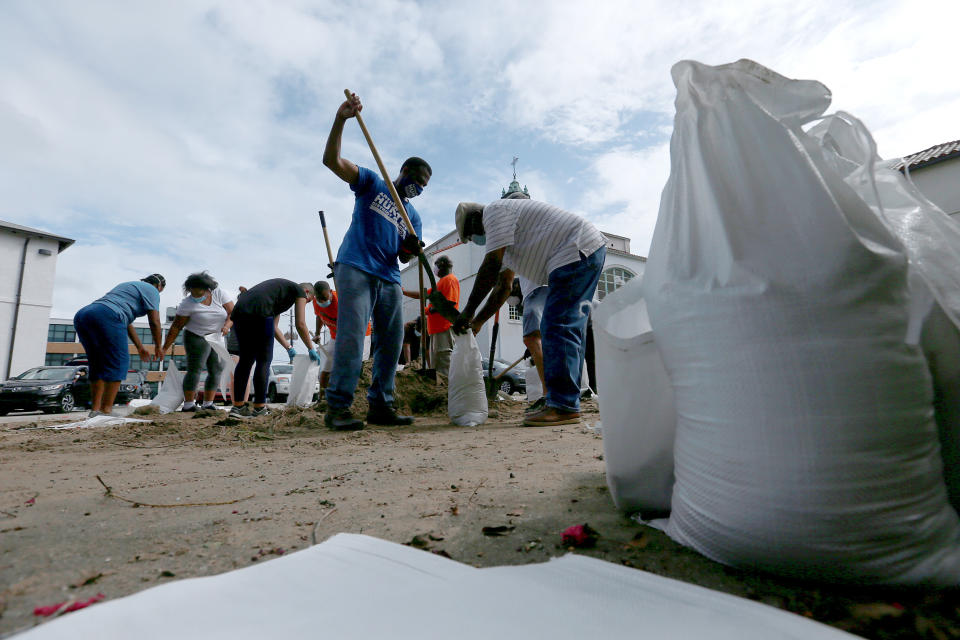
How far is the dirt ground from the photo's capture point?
66 cm

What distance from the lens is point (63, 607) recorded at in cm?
61

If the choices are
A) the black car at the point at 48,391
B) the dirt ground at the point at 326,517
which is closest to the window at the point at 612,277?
the black car at the point at 48,391

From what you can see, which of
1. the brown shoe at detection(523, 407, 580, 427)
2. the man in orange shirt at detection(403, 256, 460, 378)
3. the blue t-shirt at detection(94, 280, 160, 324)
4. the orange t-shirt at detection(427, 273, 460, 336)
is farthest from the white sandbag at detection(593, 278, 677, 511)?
the blue t-shirt at detection(94, 280, 160, 324)

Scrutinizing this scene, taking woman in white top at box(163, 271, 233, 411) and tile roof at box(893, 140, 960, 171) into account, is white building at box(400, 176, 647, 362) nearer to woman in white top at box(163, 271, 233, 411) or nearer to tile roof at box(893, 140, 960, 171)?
tile roof at box(893, 140, 960, 171)

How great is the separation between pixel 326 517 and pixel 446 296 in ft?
12.1

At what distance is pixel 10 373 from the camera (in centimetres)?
1881

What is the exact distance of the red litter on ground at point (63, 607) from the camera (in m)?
0.60

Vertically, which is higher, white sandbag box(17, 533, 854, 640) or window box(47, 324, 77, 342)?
window box(47, 324, 77, 342)

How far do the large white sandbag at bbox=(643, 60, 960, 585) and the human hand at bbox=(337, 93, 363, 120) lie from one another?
236 centimetres

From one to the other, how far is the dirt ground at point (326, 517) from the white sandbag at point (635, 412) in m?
0.09

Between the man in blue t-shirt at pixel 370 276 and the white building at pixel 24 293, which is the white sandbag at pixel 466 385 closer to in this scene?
the man in blue t-shirt at pixel 370 276

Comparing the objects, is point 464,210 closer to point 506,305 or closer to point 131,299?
point 131,299

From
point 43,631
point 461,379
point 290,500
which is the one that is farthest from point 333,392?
point 43,631

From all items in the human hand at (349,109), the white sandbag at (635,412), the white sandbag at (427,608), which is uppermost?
the human hand at (349,109)
